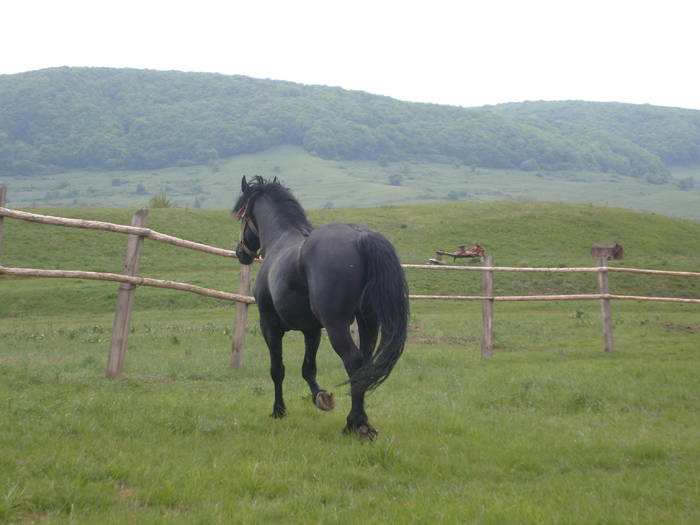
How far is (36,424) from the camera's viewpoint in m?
6.11

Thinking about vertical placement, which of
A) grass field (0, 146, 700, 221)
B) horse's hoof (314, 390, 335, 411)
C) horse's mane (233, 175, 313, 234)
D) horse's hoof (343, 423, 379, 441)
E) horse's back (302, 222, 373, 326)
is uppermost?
grass field (0, 146, 700, 221)

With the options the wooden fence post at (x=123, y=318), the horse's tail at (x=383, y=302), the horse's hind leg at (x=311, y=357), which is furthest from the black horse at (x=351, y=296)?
the wooden fence post at (x=123, y=318)

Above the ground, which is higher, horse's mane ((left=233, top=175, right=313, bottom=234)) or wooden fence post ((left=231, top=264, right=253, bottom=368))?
horse's mane ((left=233, top=175, right=313, bottom=234))

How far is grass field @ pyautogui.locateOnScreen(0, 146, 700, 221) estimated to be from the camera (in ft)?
492

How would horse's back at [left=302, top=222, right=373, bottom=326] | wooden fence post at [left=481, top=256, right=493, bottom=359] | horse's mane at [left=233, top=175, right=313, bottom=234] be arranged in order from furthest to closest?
wooden fence post at [left=481, top=256, right=493, bottom=359]
horse's mane at [left=233, top=175, right=313, bottom=234]
horse's back at [left=302, top=222, right=373, bottom=326]

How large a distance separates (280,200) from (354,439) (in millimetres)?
3166

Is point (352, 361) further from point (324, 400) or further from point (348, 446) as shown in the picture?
point (348, 446)

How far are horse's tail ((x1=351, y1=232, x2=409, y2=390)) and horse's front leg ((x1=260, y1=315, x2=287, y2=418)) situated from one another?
5.10 feet

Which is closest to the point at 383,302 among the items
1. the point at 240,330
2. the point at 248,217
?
the point at 248,217

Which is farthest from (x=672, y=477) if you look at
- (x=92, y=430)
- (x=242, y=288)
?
(x=242, y=288)

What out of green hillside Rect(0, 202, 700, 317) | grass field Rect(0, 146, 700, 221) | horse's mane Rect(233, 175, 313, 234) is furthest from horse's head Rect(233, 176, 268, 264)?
grass field Rect(0, 146, 700, 221)

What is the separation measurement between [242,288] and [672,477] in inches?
305

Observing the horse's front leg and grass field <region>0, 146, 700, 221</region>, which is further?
grass field <region>0, 146, 700, 221</region>

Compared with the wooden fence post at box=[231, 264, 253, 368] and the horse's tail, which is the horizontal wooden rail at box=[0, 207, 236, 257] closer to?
the wooden fence post at box=[231, 264, 253, 368]
